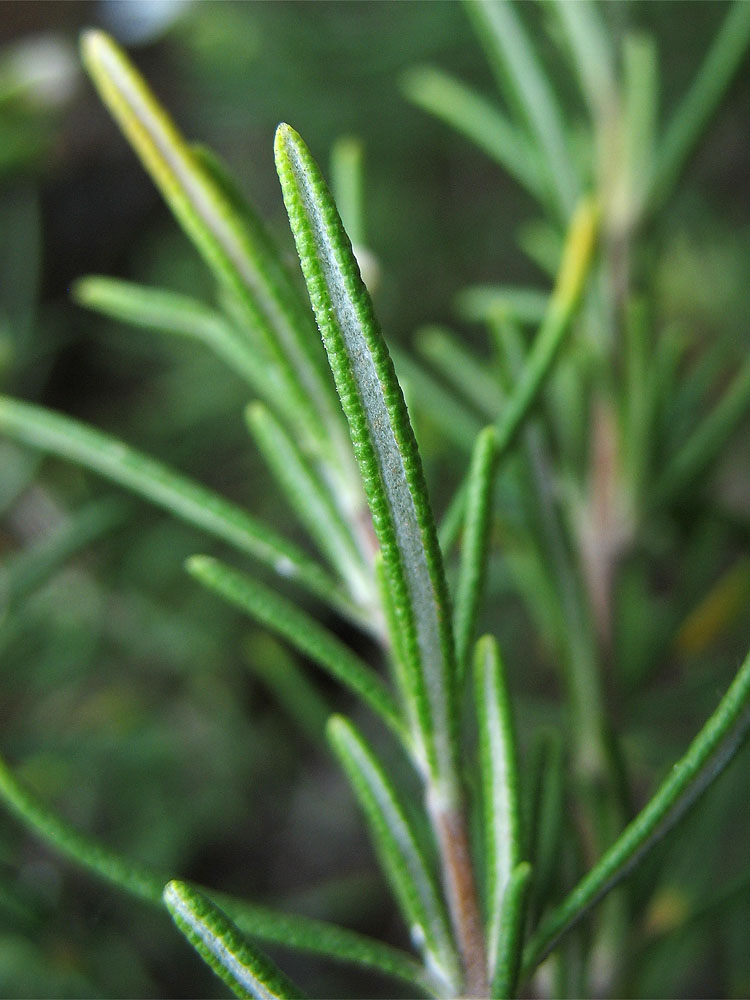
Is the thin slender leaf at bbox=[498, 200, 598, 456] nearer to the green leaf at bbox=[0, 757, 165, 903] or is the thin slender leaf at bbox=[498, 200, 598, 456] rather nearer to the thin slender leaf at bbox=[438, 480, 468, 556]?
the thin slender leaf at bbox=[438, 480, 468, 556]

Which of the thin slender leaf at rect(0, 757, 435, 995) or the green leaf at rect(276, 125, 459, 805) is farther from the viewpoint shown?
the thin slender leaf at rect(0, 757, 435, 995)

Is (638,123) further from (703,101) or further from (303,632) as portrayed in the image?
(303,632)

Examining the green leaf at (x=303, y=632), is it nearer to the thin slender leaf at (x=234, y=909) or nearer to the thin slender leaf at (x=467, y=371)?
the thin slender leaf at (x=234, y=909)

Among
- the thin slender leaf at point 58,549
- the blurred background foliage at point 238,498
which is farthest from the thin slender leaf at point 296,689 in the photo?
the thin slender leaf at point 58,549

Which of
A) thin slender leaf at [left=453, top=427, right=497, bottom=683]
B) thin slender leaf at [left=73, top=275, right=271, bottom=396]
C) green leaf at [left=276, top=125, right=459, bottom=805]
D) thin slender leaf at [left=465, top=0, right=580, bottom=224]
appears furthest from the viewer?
thin slender leaf at [left=465, top=0, right=580, bottom=224]

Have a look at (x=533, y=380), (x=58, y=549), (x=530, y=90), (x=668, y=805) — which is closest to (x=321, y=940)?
(x=668, y=805)

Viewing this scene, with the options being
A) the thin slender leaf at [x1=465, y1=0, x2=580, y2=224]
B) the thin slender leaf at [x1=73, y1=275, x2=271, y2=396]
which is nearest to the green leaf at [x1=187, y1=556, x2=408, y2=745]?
the thin slender leaf at [x1=73, y1=275, x2=271, y2=396]

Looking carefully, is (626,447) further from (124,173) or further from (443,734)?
(124,173)
